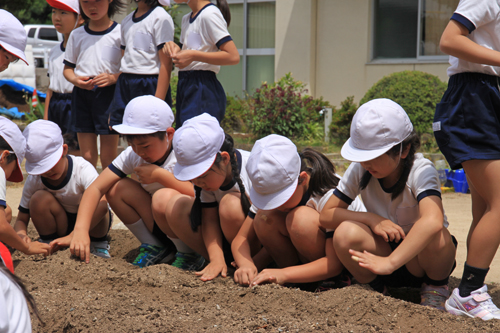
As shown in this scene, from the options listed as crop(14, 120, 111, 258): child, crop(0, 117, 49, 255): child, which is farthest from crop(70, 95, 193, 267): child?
crop(0, 117, 49, 255): child

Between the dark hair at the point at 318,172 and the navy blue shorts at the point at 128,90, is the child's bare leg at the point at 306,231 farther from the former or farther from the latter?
the navy blue shorts at the point at 128,90

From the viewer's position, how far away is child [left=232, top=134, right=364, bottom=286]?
108 inches

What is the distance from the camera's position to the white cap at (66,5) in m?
4.36

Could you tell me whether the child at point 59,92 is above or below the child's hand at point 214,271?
above

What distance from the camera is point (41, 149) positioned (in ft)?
11.3

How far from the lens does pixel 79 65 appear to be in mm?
4254

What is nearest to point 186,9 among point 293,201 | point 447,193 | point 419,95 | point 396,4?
point 396,4

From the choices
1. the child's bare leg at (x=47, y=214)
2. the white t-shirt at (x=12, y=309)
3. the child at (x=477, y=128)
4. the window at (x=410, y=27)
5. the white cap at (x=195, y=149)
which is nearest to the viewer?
the white t-shirt at (x=12, y=309)

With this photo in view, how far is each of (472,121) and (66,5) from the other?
3.49m

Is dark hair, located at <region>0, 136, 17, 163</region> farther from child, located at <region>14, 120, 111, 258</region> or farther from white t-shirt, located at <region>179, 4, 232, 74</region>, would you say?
white t-shirt, located at <region>179, 4, 232, 74</region>

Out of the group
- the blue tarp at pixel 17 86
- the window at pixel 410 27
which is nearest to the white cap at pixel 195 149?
the window at pixel 410 27

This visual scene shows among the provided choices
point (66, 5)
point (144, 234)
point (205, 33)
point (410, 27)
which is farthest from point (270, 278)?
point (410, 27)

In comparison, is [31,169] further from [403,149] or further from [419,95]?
[419,95]

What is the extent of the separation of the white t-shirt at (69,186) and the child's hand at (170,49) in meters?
1.02
